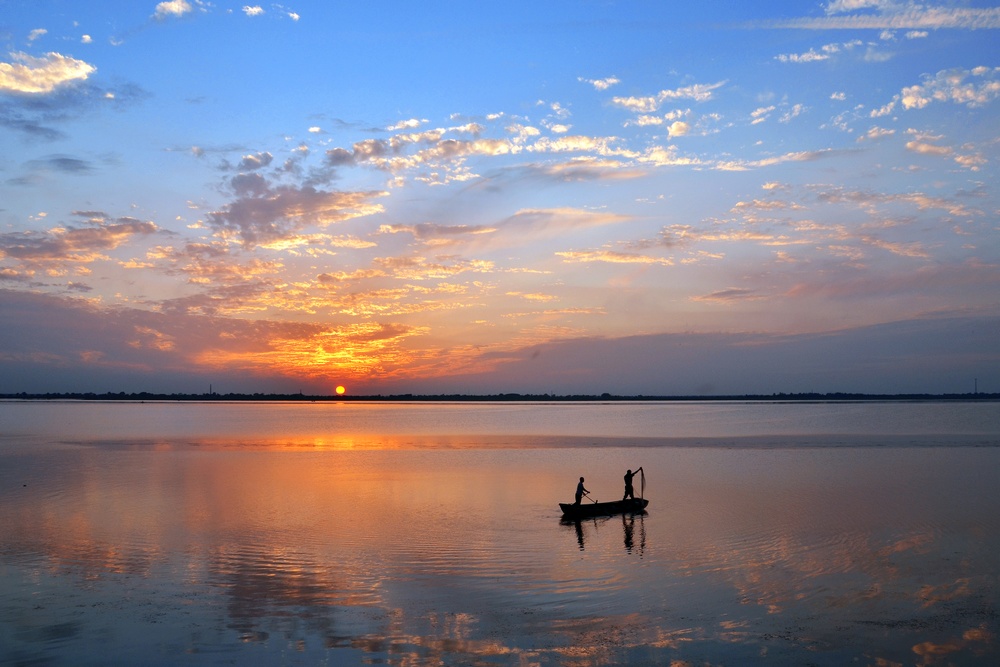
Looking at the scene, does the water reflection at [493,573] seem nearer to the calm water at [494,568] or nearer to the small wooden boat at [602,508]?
the calm water at [494,568]

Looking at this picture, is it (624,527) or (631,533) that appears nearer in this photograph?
(631,533)

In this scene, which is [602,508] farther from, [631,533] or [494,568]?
[494,568]

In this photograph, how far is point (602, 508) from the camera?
76.6 ft

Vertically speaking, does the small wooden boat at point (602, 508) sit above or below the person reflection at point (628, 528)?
above

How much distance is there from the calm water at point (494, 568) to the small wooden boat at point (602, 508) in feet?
1.55

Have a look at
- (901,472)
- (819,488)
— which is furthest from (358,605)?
(901,472)

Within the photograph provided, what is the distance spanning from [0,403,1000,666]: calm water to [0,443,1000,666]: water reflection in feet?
0.22

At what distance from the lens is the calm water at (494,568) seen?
11586mm

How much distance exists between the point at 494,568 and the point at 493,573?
44 cm

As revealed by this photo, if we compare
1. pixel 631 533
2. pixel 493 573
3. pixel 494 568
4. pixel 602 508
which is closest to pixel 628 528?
pixel 631 533

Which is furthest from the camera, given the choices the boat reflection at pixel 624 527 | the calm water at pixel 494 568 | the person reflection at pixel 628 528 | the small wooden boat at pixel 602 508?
the small wooden boat at pixel 602 508

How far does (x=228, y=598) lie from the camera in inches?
555

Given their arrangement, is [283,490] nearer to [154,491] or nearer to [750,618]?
[154,491]

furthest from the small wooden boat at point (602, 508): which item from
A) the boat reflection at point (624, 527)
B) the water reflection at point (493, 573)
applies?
the water reflection at point (493, 573)
